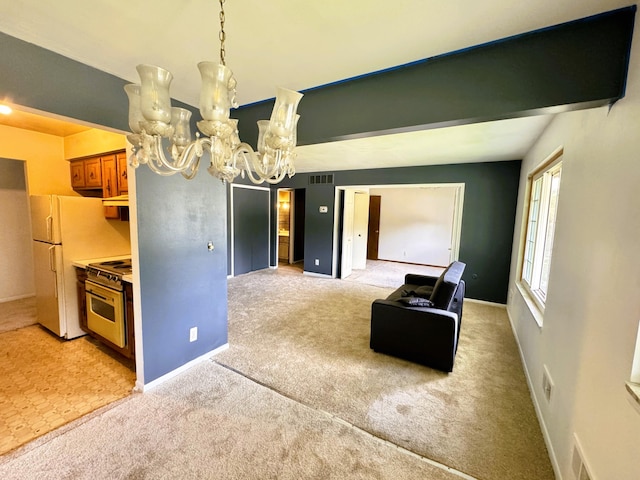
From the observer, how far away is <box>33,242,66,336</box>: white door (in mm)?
2826

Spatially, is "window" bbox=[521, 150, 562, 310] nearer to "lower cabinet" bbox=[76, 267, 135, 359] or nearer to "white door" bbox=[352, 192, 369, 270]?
"white door" bbox=[352, 192, 369, 270]

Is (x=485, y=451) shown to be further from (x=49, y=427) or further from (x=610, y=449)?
(x=49, y=427)

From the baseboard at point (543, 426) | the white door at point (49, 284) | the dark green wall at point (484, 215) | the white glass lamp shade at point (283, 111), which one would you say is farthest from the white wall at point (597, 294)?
the white door at point (49, 284)

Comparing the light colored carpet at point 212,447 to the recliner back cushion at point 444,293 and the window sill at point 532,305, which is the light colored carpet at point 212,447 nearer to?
the recliner back cushion at point 444,293

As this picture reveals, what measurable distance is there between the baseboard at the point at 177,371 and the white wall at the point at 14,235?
3.70 m

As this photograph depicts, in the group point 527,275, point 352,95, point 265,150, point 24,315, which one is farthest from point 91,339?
point 527,275

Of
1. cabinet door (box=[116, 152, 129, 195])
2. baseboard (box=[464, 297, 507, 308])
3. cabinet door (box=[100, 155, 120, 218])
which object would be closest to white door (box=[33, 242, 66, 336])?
cabinet door (box=[100, 155, 120, 218])

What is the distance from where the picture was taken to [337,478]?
1.46m

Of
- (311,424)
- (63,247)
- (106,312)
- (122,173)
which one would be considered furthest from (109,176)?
(311,424)

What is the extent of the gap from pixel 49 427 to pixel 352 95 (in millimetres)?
3022

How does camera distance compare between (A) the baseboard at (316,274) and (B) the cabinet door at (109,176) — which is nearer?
(B) the cabinet door at (109,176)

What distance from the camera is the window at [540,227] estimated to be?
100 inches

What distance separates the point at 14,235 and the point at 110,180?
99.7 inches

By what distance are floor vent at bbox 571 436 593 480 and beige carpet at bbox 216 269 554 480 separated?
326 mm
